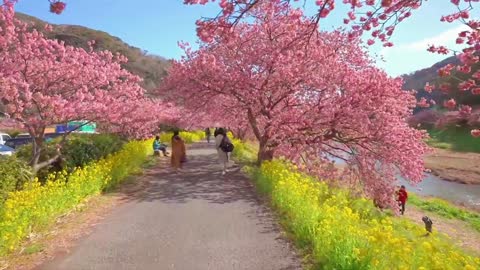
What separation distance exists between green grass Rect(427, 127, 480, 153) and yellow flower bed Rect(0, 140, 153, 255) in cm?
3980

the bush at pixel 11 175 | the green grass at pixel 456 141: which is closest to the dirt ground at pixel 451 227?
the bush at pixel 11 175

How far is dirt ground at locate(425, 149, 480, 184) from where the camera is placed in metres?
29.7

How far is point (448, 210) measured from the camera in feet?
64.0

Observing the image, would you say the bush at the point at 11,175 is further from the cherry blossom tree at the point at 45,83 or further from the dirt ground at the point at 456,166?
the dirt ground at the point at 456,166

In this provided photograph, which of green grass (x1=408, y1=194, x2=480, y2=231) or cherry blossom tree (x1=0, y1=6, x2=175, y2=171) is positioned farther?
green grass (x1=408, y1=194, x2=480, y2=231)

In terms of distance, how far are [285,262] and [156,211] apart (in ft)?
12.8

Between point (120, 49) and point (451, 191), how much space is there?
70924 mm

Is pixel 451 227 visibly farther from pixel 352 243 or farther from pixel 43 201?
pixel 43 201

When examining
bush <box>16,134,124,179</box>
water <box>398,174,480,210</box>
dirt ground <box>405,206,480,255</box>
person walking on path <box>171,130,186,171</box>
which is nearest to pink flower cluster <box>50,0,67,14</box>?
bush <box>16,134,124,179</box>

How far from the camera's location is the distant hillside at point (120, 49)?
73688 mm

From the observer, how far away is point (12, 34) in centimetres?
957

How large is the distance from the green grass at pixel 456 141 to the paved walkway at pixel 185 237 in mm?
38842

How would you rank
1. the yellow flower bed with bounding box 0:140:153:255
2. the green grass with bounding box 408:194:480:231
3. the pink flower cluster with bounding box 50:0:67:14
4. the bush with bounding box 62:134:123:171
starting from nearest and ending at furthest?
the pink flower cluster with bounding box 50:0:67:14 → the yellow flower bed with bounding box 0:140:153:255 → the bush with bounding box 62:134:123:171 → the green grass with bounding box 408:194:480:231

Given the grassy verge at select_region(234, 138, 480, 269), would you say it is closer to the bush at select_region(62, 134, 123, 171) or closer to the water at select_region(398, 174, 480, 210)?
the bush at select_region(62, 134, 123, 171)
